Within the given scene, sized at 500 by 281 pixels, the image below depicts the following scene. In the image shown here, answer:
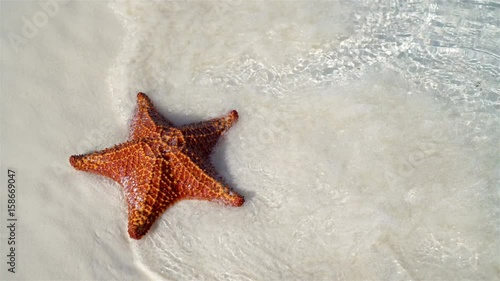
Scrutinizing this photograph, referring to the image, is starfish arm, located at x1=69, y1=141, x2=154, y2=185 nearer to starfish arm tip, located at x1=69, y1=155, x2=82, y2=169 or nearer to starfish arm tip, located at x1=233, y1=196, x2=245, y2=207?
starfish arm tip, located at x1=69, y1=155, x2=82, y2=169

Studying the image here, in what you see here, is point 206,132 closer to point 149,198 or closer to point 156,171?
point 156,171

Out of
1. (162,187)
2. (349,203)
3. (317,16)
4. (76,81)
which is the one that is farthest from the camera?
(317,16)

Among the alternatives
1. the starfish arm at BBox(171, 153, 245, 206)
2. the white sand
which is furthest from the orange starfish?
the white sand

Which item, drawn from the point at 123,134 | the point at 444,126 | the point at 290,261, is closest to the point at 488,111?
the point at 444,126

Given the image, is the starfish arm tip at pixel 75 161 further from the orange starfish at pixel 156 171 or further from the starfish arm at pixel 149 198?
the starfish arm at pixel 149 198

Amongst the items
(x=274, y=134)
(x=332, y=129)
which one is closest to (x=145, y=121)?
(x=274, y=134)

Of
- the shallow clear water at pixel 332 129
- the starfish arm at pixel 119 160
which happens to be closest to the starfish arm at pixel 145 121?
the starfish arm at pixel 119 160

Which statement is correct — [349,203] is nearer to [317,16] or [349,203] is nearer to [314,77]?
[314,77]
